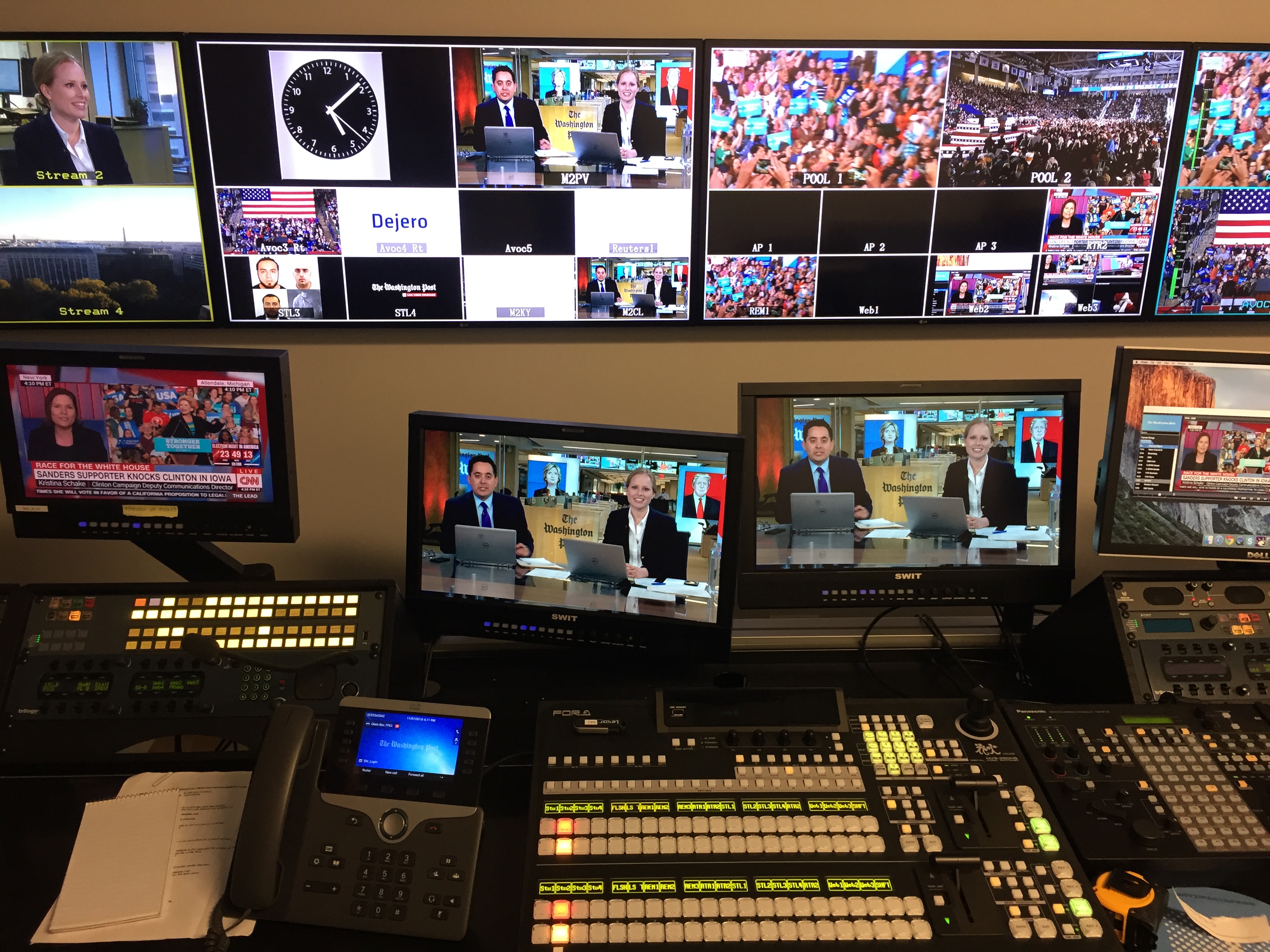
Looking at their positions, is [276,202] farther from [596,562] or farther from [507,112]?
[596,562]

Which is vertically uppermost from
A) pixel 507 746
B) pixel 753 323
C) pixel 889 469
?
pixel 753 323

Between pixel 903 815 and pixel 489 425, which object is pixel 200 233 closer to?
pixel 489 425

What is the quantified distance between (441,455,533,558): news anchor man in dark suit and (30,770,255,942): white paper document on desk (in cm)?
50

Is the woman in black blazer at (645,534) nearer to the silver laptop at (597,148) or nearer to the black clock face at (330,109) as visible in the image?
the silver laptop at (597,148)

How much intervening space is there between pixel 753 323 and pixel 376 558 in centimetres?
119

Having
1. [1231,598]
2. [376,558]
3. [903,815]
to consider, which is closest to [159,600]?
[376,558]

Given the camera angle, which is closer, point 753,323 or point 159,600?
point 159,600

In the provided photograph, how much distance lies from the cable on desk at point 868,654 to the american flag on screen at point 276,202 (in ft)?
5.28

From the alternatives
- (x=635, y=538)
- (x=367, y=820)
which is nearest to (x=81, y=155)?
(x=635, y=538)

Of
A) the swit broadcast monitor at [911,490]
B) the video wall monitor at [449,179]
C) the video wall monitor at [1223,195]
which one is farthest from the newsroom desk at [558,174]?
the video wall monitor at [1223,195]

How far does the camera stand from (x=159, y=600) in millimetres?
1363

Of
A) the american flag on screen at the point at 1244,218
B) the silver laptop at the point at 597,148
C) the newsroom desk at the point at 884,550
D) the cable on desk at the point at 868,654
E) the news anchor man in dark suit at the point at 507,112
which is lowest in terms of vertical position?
the cable on desk at the point at 868,654

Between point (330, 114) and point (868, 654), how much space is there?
1.73 meters

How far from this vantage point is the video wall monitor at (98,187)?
185 cm
